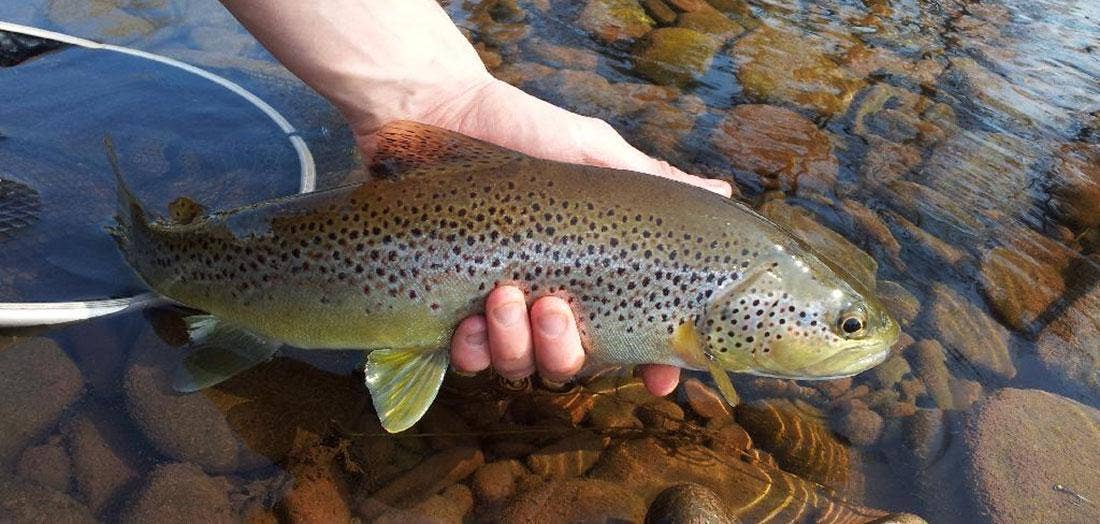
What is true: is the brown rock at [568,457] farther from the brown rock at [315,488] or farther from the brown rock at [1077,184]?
the brown rock at [1077,184]

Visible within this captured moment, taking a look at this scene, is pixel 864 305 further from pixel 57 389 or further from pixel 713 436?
pixel 57 389

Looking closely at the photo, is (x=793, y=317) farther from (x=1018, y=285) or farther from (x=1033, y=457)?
(x=1018, y=285)

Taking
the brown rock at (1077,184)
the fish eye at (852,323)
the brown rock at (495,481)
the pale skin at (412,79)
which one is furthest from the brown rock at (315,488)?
the brown rock at (1077,184)

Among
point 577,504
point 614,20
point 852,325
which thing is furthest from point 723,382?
point 614,20

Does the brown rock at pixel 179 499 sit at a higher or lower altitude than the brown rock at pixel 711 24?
higher

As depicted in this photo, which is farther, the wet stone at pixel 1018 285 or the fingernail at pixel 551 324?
the wet stone at pixel 1018 285

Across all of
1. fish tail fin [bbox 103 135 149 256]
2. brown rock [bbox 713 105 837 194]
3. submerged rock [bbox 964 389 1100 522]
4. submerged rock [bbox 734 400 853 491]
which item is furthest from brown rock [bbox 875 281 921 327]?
fish tail fin [bbox 103 135 149 256]

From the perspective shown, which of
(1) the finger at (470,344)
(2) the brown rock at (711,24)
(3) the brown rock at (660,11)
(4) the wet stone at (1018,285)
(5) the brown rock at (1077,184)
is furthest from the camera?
(3) the brown rock at (660,11)
